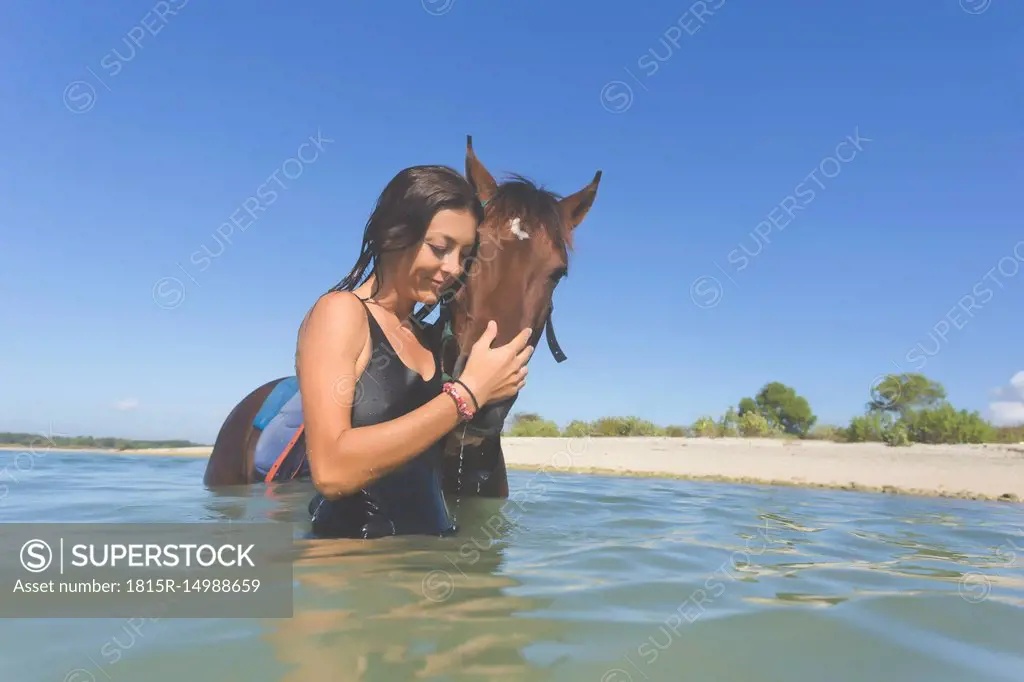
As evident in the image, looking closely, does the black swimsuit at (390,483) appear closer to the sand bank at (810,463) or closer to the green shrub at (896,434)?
the sand bank at (810,463)

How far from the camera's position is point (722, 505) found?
5.81 metres

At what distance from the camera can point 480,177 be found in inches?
160

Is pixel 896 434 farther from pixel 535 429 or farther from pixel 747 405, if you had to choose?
pixel 747 405

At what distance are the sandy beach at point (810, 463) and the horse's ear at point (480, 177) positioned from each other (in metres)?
6.81

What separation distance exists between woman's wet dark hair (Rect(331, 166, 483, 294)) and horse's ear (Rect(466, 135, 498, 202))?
1.13m

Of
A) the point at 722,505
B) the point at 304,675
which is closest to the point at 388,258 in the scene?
the point at 304,675

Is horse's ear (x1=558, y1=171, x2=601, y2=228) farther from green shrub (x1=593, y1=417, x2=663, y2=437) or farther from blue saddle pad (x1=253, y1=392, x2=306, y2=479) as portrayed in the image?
green shrub (x1=593, y1=417, x2=663, y2=437)

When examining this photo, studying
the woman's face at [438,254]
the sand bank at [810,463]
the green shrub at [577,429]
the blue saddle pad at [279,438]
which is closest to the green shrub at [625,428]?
the green shrub at [577,429]

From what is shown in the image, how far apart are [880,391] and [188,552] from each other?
2407cm

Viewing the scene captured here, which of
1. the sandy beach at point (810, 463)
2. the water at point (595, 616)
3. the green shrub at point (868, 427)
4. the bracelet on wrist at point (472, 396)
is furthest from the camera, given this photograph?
the green shrub at point (868, 427)

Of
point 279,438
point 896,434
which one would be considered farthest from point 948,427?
point 279,438

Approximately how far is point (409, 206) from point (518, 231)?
34.2 inches

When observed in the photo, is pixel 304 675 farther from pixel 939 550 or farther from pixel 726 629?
pixel 939 550

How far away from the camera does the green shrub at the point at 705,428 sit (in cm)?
1859
